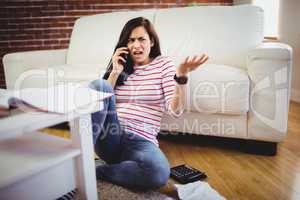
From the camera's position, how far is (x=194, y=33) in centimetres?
192

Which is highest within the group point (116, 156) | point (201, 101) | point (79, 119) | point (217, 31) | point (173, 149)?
point (217, 31)

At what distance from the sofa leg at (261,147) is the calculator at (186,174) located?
1.25 feet

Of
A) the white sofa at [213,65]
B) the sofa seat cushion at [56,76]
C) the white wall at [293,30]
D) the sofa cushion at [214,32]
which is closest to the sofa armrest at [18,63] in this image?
the white sofa at [213,65]

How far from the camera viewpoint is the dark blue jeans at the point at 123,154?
112 cm

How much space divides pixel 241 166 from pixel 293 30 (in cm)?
163

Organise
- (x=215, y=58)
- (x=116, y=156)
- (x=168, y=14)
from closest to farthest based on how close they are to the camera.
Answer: (x=116, y=156) < (x=215, y=58) < (x=168, y=14)

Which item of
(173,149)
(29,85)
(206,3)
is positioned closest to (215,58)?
(173,149)

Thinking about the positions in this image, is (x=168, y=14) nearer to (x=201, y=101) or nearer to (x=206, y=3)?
(x=201, y=101)

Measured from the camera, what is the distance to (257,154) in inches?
59.6

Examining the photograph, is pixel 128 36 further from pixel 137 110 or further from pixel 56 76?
pixel 56 76

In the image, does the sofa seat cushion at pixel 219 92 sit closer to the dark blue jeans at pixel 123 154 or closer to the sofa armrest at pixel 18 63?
the dark blue jeans at pixel 123 154

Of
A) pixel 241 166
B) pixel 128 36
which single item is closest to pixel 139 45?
pixel 128 36

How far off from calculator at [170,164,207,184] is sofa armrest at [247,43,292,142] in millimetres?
389

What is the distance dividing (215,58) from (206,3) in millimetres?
1828
